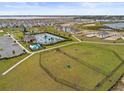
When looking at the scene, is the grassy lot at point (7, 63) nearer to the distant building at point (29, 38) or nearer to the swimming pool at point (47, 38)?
the distant building at point (29, 38)

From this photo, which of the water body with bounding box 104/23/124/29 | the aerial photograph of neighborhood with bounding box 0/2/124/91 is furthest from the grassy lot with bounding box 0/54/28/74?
the water body with bounding box 104/23/124/29

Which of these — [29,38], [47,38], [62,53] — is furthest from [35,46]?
[62,53]

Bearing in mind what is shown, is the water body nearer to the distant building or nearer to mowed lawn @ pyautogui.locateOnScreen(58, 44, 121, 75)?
mowed lawn @ pyautogui.locateOnScreen(58, 44, 121, 75)

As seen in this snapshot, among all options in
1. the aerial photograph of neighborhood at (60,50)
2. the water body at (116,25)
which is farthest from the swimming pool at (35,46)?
the water body at (116,25)

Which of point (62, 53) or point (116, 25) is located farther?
point (116, 25)

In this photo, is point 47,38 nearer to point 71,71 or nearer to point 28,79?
point 71,71

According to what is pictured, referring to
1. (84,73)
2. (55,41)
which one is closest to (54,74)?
(84,73)

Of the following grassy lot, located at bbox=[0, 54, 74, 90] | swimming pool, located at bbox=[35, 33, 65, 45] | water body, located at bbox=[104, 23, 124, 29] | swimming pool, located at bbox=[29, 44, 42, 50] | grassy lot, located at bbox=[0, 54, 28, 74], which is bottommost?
grassy lot, located at bbox=[0, 54, 74, 90]

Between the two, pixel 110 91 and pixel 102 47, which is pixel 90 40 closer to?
pixel 102 47
